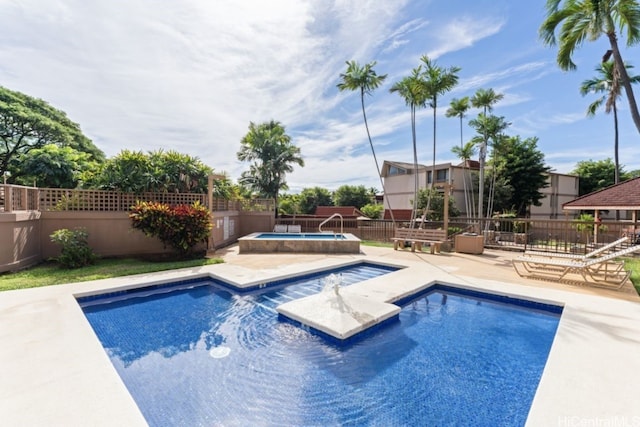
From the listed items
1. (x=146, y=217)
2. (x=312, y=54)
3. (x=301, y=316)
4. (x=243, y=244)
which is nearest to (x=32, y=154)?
(x=146, y=217)

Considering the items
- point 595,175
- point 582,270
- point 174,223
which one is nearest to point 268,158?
point 174,223

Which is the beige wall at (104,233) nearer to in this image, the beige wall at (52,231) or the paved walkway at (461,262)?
the beige wall at (52,231)

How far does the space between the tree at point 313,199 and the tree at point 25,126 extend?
22198mm

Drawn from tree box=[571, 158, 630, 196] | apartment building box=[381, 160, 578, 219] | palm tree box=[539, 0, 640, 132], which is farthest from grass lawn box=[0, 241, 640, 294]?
tree box=[571, 158, 630, 196]

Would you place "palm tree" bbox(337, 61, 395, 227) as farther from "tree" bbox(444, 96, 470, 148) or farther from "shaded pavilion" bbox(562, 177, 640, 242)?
"shaded pavilion" bbox(562, 177, 640, 242)

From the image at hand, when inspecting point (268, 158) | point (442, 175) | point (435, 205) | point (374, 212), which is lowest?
point (374, 212)

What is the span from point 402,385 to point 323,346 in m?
1.09

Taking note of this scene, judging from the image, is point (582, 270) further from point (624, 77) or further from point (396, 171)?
point (396, 171)

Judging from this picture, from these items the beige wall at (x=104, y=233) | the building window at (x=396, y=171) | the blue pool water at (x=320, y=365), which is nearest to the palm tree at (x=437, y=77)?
the blue pool water at (x=320, y=365)

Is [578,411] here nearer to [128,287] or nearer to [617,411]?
[617,411]

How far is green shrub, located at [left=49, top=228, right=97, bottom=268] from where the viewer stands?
6820 mm

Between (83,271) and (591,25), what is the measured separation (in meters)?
15.0

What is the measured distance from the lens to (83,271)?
653cm

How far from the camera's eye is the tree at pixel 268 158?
720 inches
